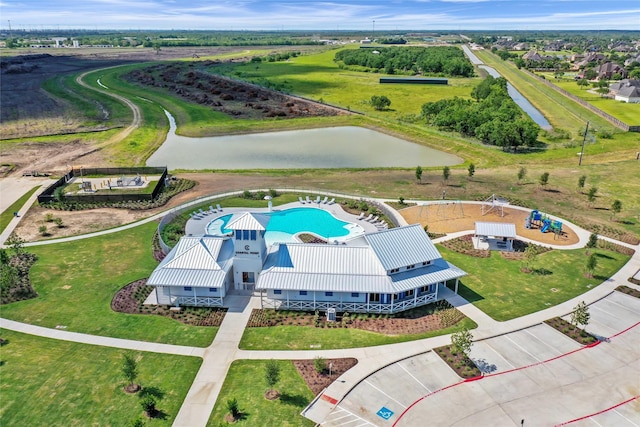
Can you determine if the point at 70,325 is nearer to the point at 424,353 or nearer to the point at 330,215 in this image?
the point at 424,353

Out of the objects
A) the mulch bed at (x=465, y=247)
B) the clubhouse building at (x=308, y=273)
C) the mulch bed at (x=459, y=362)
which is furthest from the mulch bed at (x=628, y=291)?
the mulch bed at (x=459, y=362)

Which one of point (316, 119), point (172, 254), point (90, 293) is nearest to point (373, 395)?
point (172, 254)

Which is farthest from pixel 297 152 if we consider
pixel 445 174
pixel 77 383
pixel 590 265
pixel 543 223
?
pixel 77 383

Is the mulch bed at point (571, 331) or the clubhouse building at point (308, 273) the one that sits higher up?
the clubhouse building at point (308, 273)

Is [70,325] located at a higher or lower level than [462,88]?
lower

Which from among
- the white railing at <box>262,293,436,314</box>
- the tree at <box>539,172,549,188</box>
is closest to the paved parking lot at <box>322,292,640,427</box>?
the white railing at <box>262,293,436,314</box>

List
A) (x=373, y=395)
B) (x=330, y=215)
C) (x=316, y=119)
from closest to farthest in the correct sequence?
(x=373, y=395) → (x=330, y=215) → (x=316, y=119)

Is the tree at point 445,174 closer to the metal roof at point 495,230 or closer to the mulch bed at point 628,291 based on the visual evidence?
the metal roof at point 495,230
